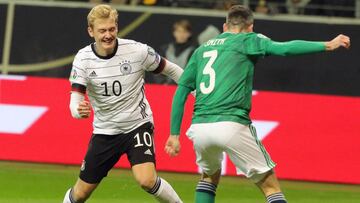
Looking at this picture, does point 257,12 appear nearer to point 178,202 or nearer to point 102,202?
point 102,202

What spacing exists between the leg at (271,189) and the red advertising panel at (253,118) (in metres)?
5.87

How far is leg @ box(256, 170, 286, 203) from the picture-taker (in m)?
8.48

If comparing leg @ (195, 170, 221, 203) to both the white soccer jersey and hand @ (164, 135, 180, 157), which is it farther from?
the white soccer jersey

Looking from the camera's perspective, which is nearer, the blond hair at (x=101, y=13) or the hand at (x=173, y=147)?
the hand at (x=173, y=147)

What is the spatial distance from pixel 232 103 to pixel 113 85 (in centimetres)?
129

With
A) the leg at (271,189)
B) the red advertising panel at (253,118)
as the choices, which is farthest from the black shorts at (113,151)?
the red advertising panel at (253,118)

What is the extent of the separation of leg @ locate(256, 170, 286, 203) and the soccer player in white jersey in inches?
39.3

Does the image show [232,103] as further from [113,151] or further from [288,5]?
[288,5]

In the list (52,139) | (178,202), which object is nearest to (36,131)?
(52,139)

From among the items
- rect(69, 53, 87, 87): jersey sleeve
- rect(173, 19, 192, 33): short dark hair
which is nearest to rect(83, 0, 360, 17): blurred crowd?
rect(173, 19, 192, 33): short dark hair

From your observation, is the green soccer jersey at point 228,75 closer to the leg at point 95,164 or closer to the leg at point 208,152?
the leg at point 208,152

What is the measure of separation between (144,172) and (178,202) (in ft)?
1.40

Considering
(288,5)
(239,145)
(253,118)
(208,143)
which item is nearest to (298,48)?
(239,145)

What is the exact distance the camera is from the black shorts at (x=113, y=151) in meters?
9.27
